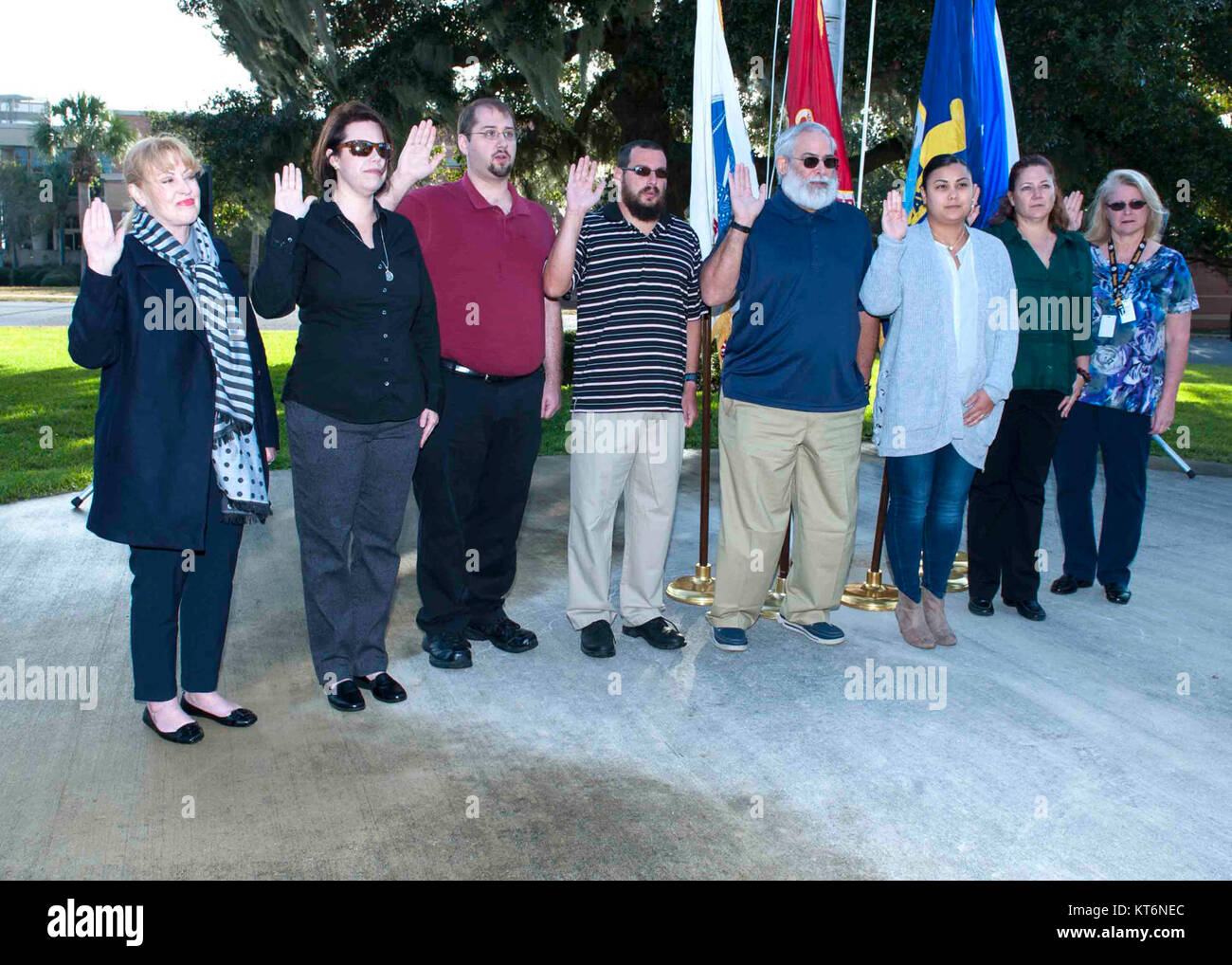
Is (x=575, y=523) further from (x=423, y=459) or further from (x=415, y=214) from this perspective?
(x=415, y=214)

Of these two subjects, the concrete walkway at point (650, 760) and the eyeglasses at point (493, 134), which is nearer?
the concrete walkway at point (650, 760)

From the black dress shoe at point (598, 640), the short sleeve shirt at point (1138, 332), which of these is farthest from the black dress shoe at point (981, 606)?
the black dress shoe at point (598, 640)

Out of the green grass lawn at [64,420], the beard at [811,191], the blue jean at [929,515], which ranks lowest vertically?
the green grass lawn at [64,420]

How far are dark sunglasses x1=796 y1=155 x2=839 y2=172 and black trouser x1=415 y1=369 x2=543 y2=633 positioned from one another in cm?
137

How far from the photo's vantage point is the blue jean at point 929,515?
16.0ft

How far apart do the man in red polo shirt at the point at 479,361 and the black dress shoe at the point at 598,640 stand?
8.9 inches

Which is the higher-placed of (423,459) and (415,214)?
(415,214)

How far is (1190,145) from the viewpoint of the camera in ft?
38.4

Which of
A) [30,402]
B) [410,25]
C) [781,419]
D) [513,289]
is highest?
[410,25]

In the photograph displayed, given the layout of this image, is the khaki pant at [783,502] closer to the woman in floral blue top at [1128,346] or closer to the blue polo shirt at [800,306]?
the blue polo shirt at [800,306]

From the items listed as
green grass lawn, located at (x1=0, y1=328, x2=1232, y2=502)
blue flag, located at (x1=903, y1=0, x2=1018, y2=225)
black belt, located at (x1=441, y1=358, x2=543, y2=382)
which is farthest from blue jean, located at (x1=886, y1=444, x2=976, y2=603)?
green grass lawn, located at (x1=0, y1=328, x2=1232, y2=502)
